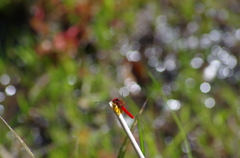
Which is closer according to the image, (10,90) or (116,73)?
(10,90)

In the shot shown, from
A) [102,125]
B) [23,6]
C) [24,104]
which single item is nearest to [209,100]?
[102,125]

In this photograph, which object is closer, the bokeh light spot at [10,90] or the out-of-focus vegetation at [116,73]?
the out-of-focus vegetation at [116,73]

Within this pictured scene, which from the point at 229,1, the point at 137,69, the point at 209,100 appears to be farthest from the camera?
the point at 229,1

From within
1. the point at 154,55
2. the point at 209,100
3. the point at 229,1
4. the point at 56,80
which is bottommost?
the point at 209,100

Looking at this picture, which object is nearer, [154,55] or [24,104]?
[24,104]

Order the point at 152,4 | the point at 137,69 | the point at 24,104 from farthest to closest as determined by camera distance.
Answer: the point at 152,4, the point at 137,69, the point at 24,104

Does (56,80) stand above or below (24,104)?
above

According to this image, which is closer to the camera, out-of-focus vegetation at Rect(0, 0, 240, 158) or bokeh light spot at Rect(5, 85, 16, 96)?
→ out-of-focus vegetation at Rect(0, 0, 240, 158)

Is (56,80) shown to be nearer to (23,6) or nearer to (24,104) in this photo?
(24,104)
